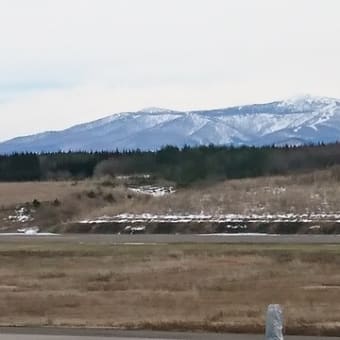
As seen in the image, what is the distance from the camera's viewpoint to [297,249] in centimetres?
3191

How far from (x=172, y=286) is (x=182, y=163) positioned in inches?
3067

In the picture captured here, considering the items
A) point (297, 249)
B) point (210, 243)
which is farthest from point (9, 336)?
point (210, 243)

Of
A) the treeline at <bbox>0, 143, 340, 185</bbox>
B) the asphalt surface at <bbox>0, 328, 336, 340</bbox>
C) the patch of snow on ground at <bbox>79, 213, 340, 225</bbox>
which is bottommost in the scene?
the patch of snow on ground at <bbox>79, 213, 340, 225</bbox>

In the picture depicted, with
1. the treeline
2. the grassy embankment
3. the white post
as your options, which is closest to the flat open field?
the white post

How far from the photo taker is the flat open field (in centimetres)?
1717

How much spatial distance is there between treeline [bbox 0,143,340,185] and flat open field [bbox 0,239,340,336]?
4523 centimetres

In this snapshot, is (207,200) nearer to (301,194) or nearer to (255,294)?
(301,194)

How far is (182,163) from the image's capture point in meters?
101

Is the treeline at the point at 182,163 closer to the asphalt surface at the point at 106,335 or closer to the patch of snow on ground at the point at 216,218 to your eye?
the patch of snow on ground at the point at 216,218

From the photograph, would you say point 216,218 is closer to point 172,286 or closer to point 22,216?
point 22,216

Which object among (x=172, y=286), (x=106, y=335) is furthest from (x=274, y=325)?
(x=172, y=286)

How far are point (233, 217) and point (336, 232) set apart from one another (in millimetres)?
7684

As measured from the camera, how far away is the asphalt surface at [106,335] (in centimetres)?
1507

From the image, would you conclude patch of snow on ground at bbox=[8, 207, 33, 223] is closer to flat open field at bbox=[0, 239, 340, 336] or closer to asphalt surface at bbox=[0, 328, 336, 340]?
flat open field at bbox=[0, 239, 340, 336]
